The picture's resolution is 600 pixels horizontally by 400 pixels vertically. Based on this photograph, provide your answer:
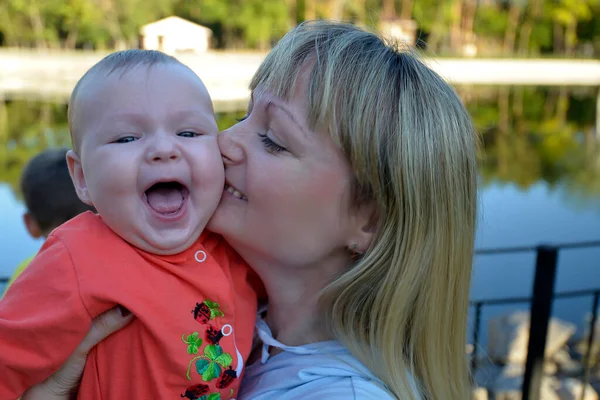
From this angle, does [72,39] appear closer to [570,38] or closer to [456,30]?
[456,30]

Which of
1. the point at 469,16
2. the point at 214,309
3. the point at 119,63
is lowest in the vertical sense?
the point at 469,16

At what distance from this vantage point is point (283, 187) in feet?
4.19

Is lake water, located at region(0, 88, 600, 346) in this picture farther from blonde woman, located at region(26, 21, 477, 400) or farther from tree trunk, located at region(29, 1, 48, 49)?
tree trunk, located at region(29, 1, 48, 49)

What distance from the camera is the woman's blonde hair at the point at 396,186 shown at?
1.26m

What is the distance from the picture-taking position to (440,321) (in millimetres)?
1441

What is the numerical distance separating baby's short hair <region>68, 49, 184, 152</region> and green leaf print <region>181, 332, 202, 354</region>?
0.48 m

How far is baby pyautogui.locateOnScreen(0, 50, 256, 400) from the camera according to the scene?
1157 mm

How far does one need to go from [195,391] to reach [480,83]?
25.7 meters

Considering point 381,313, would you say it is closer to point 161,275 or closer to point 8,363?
point 161,275

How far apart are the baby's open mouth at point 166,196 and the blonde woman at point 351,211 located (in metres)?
0.10

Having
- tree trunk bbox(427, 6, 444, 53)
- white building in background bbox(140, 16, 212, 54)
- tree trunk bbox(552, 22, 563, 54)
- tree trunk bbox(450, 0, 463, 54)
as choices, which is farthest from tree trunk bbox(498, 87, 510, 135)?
tree trunk bbox(552, 22, 563, 54)

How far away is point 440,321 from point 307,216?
44 centimetres

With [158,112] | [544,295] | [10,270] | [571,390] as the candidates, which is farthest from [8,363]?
[10,270]

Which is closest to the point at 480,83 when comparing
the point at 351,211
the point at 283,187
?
the point at 351,211
